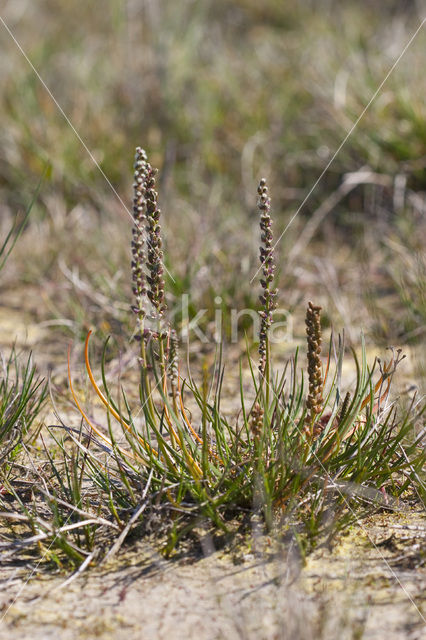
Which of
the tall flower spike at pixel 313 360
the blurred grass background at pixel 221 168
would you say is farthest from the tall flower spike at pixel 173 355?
the blurred grass background at pixel 221 168

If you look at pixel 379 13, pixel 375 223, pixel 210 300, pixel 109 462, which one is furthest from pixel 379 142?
pixel 379 13

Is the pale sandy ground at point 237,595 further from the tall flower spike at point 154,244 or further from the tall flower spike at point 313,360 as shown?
the tall flower spike at point 154,244

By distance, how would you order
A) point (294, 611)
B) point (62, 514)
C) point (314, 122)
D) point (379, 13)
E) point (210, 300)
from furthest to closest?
point (379, 13) → point (314, 122) → point (210, 300) → point (62, 514) → point (294, 611)

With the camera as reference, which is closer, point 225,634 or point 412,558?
point 225,634

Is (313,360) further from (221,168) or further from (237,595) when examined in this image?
(221,168)

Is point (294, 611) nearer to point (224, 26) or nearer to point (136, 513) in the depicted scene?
point (136, 513)

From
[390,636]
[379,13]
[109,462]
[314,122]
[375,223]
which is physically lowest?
[390,636]

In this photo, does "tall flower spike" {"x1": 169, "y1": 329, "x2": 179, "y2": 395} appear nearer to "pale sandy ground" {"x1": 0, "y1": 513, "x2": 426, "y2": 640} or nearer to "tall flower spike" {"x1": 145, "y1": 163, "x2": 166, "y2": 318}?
"tall flower spike" {"x1": 145, "y1": 163, "x2": 166, "y2": 318}
